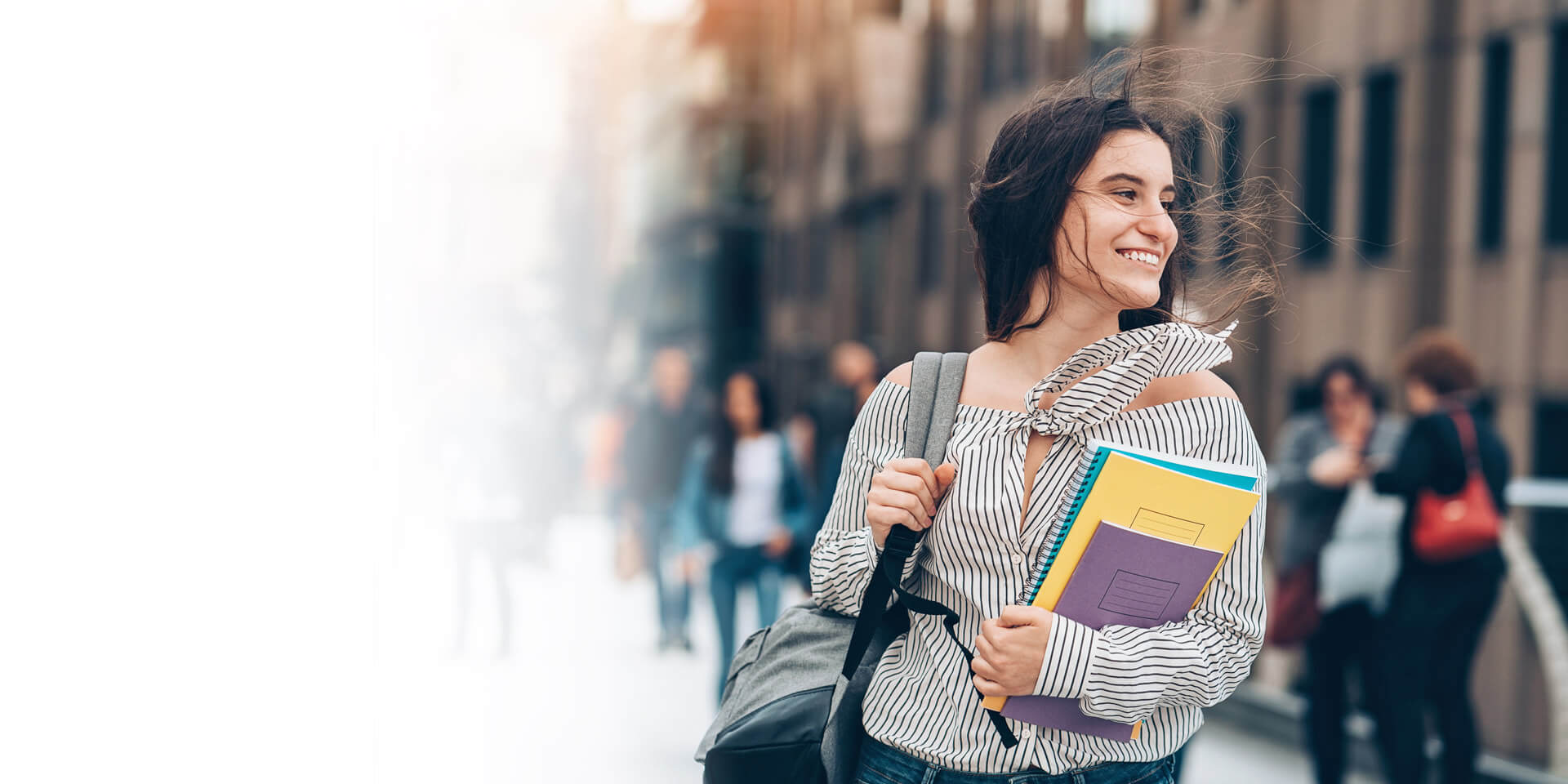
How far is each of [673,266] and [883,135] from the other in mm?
27140

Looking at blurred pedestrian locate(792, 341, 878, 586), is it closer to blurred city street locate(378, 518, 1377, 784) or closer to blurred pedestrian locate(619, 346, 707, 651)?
blurred city street locate(378, 518, 1377, 784)

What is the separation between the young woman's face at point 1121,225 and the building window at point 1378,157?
12.0 meters

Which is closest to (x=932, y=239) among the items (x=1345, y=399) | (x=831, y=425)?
(x=831, y=425)

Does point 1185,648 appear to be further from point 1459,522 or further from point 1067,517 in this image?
point 1459,522

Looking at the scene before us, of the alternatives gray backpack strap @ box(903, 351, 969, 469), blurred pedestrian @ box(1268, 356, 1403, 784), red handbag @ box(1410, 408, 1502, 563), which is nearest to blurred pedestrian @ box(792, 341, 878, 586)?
blurred pedestrian @ box(1268, 356, 1403, 784)

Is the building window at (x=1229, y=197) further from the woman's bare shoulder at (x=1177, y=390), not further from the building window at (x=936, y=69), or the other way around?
the building window at (x=936, y=69)

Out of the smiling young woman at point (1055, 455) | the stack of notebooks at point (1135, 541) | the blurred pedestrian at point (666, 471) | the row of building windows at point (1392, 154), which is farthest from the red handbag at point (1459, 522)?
the blurred pedestrian at point (666, 471)

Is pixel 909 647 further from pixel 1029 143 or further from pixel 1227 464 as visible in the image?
pixel 1029 143

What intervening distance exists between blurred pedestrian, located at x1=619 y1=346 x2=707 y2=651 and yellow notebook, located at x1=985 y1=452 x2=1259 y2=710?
9.44m

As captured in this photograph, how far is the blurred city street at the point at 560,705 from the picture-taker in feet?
24.4

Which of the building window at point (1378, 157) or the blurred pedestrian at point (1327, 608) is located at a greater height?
the building window at point (1378, 157)

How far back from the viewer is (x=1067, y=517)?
200 centimetres

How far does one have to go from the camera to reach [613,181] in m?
60.8

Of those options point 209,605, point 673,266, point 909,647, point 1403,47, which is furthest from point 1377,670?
point 673,266
